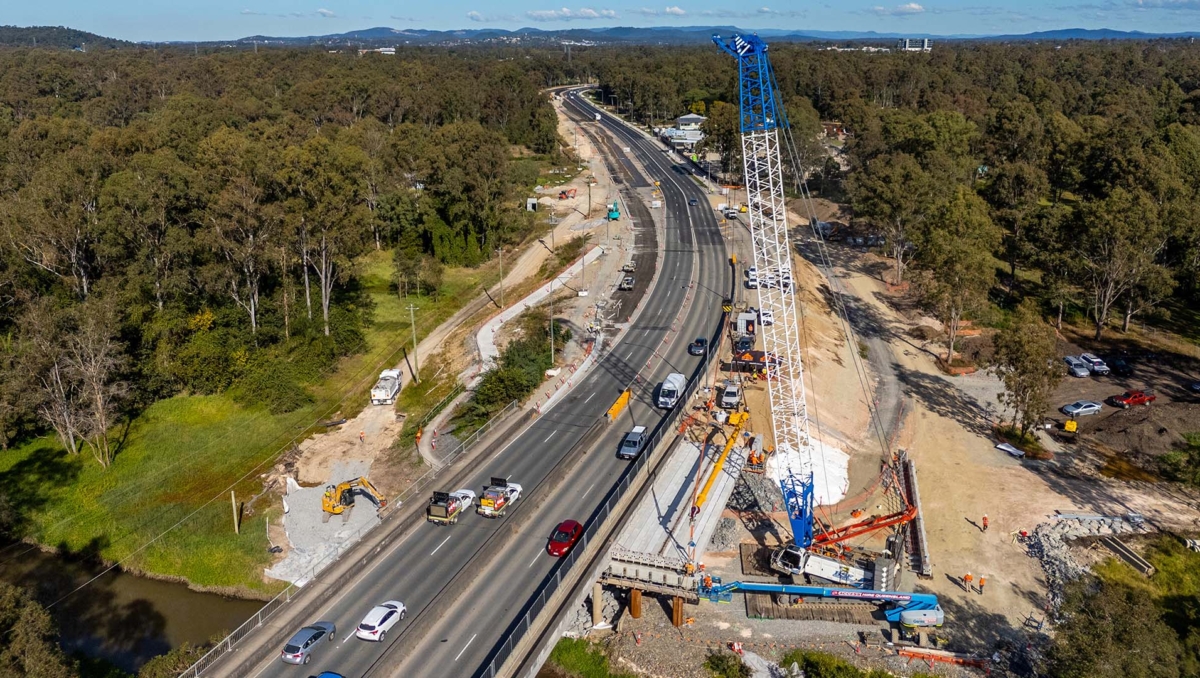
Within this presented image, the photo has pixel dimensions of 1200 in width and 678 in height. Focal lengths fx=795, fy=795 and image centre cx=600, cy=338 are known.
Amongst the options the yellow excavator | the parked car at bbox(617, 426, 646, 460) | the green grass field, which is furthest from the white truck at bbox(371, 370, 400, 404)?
the parked car at bbox(617, 426, 646, 460)

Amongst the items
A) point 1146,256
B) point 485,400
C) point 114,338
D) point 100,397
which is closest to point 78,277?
point 114,338

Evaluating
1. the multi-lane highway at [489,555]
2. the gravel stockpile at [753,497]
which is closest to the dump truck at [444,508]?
the multi-lane highway at [489,555]

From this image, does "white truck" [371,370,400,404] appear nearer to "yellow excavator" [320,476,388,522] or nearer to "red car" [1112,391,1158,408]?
"yellow excavator" [320,476,388,522]

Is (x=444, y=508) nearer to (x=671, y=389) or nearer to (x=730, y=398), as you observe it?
(x=671, y=389)

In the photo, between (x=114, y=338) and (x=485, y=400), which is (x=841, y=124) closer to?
(x=485, y=400)

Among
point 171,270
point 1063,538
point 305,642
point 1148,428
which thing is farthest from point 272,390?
point 1148,428

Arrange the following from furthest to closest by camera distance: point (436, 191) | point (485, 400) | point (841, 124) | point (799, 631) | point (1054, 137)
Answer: point (841, 124), point (1054, 137), point (436, 191), point (485, 400), point (799, 631)

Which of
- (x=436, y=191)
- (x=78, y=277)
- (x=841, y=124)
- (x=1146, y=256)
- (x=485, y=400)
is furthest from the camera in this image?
(x=841, y=124)
